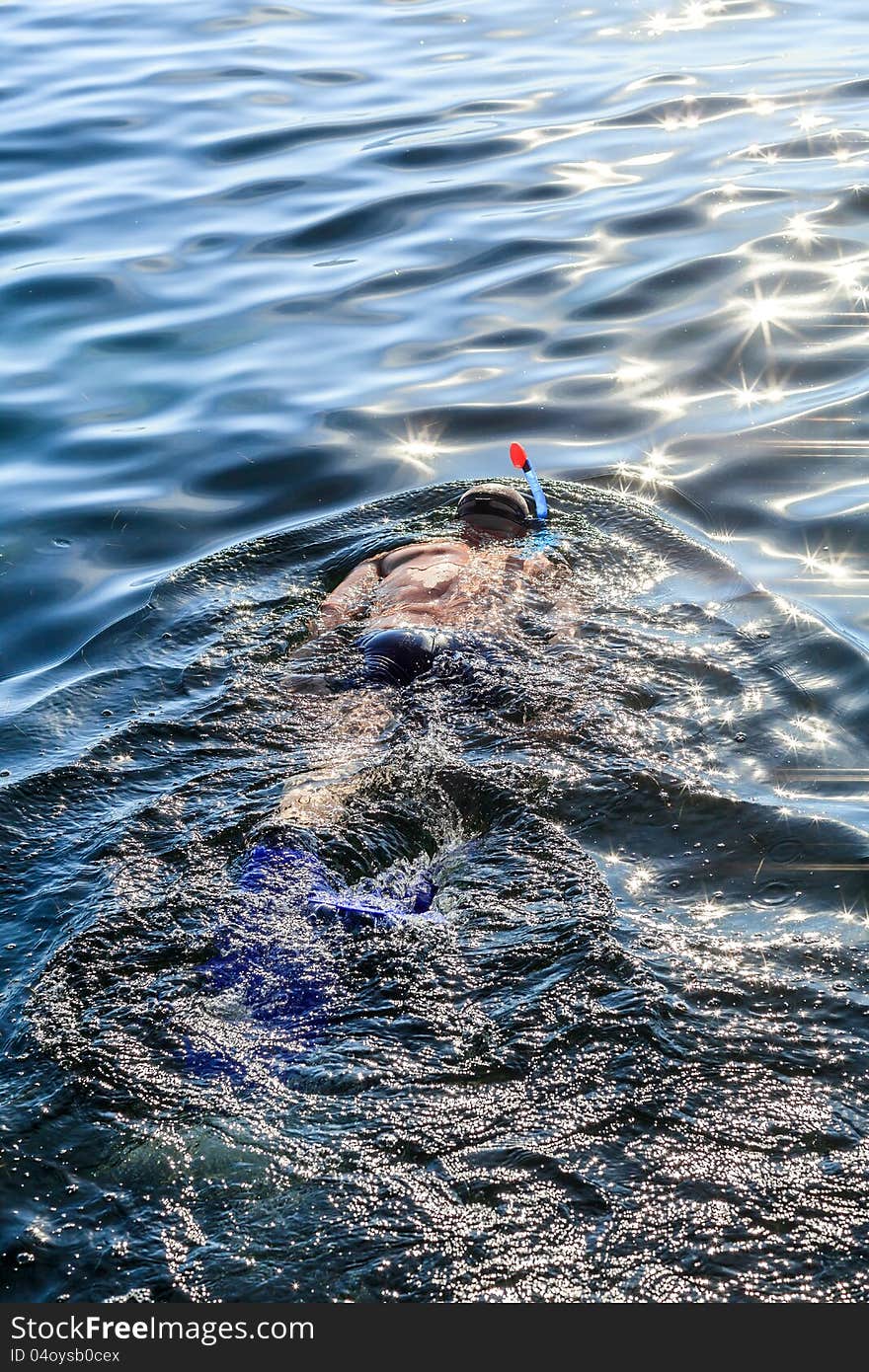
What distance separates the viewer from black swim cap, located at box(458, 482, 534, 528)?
6.34m

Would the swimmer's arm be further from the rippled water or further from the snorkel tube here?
the snorkel tube

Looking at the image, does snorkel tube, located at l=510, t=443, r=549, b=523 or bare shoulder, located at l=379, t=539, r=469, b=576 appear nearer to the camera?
bare shoulder, located at l=379, t=539, r=469, b=576

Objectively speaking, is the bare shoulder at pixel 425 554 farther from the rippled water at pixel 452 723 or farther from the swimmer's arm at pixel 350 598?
the rippled water at pixel 452 723

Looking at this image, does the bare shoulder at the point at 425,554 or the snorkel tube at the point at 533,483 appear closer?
the bare shoulder at the point at 425,554

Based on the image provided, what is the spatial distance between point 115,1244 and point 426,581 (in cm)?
341

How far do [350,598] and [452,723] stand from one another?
1241mm

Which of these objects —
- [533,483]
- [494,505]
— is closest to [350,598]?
[494,505]

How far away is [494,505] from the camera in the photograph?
20.8 ft

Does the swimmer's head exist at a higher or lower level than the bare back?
higher

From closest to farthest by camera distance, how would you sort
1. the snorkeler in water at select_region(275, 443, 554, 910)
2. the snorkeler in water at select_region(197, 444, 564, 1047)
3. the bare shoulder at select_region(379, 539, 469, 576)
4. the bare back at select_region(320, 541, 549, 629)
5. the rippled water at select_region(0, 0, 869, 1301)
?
the rippled water at select_region(0, 0, 869, 1301) < the snorkeler in water at select_region(197, 444, 564, 1047) < the snorkeler in water at select_region(275, 443, 554, 910) < the bare back at select_region(320, 541, 549, 629) < the bare shoulder at select_region(379, 539, 469, 576)

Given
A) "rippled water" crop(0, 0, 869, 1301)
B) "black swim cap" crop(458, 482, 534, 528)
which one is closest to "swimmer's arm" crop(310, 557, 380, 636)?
"rippled water" crop(0, 0, 869, 1301)

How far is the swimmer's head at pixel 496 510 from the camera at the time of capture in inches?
250

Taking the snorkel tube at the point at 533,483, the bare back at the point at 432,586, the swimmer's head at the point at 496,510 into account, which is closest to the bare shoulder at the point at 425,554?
the bare back at the point at 432,586

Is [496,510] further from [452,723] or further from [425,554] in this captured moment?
[452,723]
